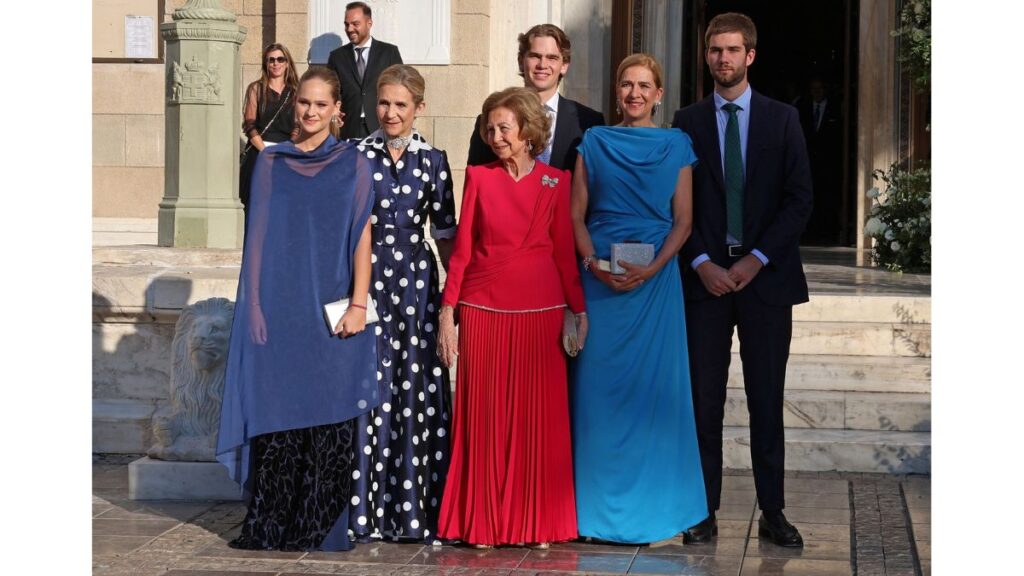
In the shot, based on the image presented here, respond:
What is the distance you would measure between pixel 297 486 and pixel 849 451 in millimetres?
2812

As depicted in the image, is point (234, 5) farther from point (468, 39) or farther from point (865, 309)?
point (865, 309)

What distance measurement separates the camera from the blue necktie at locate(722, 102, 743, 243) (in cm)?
580

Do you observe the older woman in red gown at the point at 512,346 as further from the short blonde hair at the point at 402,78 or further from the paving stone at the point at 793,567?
the paving stone at the point at 793,567

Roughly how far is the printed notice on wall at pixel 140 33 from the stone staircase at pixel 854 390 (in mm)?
7103

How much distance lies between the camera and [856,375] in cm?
797

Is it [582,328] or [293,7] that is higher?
[293,7]

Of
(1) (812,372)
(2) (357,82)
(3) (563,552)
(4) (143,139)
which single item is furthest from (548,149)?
(4) (143,139)

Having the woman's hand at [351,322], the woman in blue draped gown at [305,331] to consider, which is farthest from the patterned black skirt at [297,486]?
the woman's hand at [351,322]

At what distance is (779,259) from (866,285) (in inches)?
165

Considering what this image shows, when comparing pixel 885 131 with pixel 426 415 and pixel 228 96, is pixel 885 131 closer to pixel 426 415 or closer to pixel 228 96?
pixel 228 96

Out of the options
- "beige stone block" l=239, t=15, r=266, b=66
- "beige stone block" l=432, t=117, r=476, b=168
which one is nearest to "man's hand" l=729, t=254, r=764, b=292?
"beige stone block" l=432, t=117, r=476, b=168

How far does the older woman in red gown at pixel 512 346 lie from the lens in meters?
5.75

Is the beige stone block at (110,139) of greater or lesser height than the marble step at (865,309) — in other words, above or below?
A: above

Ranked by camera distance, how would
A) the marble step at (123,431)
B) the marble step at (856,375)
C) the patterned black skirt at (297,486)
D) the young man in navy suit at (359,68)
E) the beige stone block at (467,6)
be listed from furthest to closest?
1. the beige stone block at (467,6)
2. the young man in navy suit at (359,68)
3. the marble step at (856,375)
4. the marble step at (123,431)
5. the patterned black skirt at (297,486)
